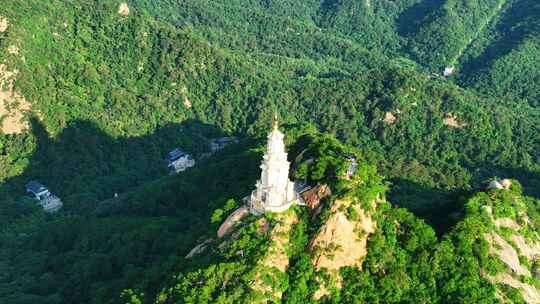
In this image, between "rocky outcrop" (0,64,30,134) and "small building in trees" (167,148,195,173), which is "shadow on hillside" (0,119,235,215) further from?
"rocky outcrop" (0,64,30,134)

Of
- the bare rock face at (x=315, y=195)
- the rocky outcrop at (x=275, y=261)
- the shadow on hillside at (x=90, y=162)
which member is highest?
the shadow on hillside at (x=90, y=162)

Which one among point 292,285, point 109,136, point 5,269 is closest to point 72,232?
point 5,269

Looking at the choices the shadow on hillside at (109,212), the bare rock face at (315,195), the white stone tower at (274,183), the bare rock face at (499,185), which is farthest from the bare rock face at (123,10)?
the bare rock face at (499,185)

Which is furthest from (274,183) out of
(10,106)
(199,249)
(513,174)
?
(513,174)

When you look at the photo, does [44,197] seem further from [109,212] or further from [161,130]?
[161,130]

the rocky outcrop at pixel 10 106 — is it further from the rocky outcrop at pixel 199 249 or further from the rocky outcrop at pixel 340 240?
the rocky outcrop at pixel 340 240

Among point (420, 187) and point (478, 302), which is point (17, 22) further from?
point (478, 302)

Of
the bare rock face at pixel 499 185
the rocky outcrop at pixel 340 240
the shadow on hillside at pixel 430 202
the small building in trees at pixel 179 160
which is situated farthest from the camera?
the small building in trees at pixel 179 160
